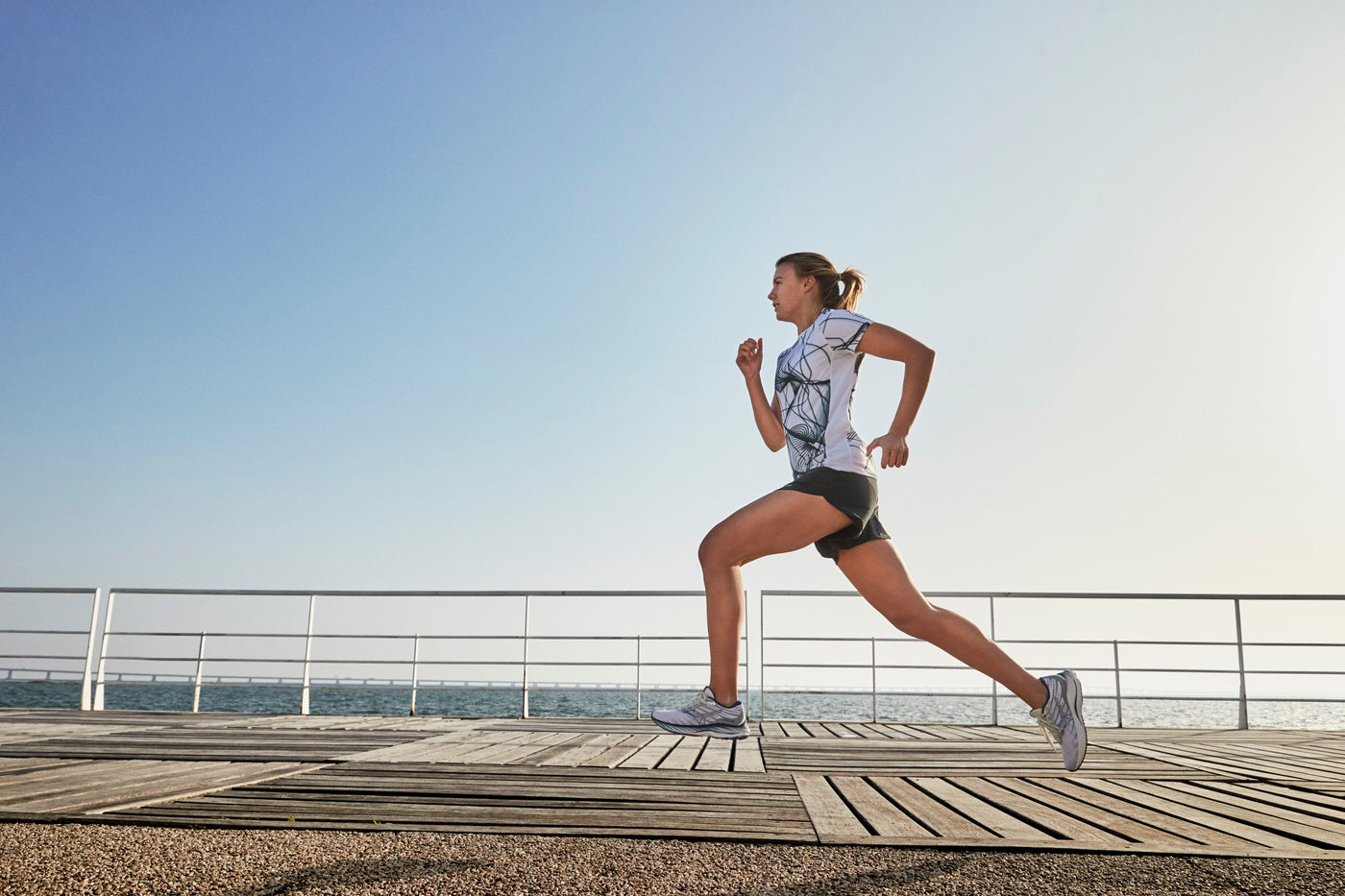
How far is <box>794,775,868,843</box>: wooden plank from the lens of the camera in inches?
64.2

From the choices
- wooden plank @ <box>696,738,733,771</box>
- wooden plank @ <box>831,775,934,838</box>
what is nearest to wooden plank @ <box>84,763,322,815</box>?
wooden plank @ <box>696,738,733,771</box>

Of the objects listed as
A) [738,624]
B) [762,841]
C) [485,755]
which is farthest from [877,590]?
[485,755]

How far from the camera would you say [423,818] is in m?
1.77

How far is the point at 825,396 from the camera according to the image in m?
2.07

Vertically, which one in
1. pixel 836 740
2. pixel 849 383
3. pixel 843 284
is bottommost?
pixel 836 740

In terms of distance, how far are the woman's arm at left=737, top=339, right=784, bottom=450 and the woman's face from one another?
13 centimetres

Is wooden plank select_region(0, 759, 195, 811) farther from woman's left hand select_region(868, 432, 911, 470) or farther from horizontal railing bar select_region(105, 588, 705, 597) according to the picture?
horizontal railing bar select_region(105, 588, 705, 597)

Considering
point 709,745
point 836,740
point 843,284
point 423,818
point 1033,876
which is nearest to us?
point 1033,876

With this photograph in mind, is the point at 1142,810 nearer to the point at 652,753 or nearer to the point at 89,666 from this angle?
the point at 652,753

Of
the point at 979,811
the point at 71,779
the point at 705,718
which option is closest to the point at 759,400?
the point at 705,718

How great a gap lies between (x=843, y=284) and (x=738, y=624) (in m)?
0.99

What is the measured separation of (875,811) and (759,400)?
3.62 ft

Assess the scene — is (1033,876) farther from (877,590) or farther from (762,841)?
(877,590)

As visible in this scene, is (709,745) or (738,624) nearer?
(738,624)
